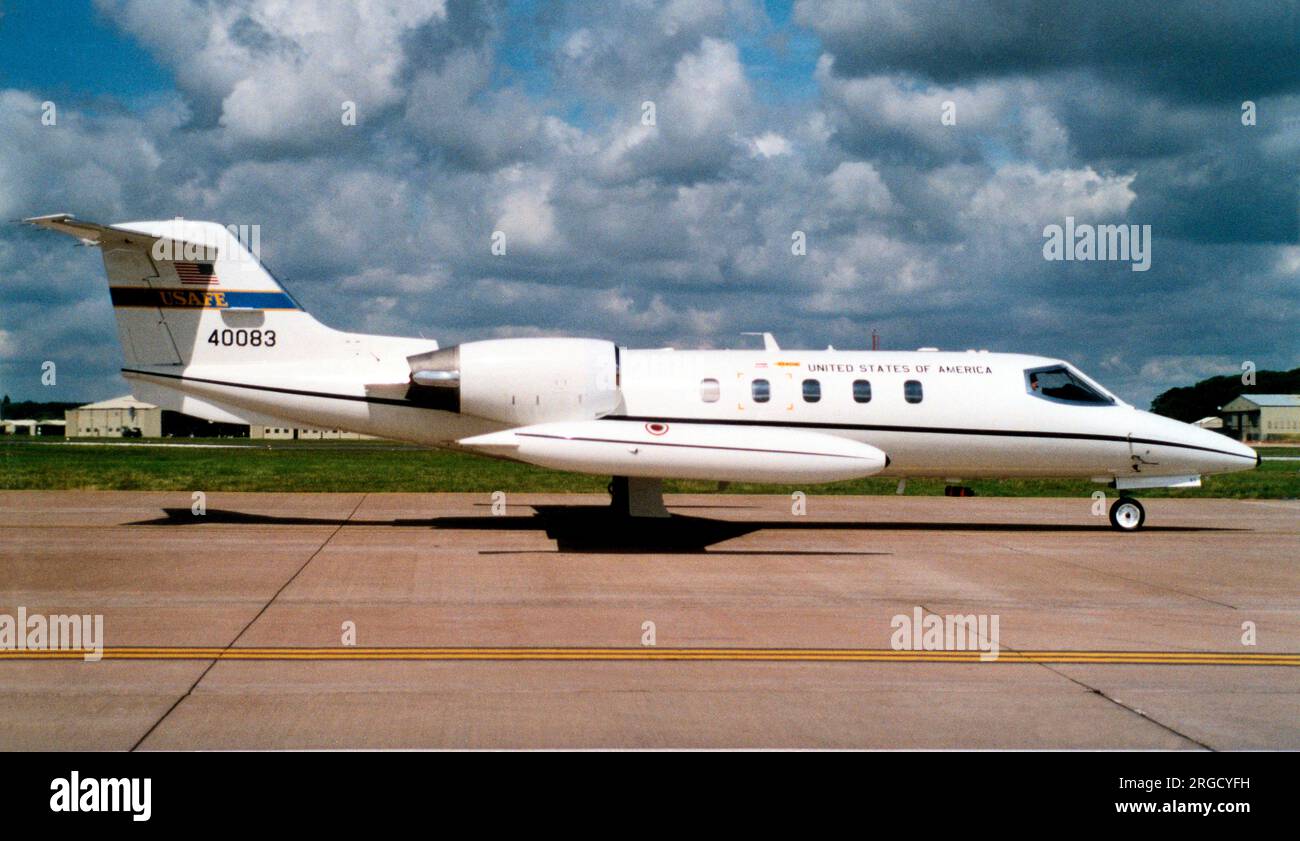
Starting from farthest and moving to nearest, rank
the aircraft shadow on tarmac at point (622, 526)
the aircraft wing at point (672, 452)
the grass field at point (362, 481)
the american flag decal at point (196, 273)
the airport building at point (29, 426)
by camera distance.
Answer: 1. the airport building at point (29, 426)
2. the grass field at point (362, 481)
3. the american flag decal at point (196, 273)
4. the aircraft shadow on tarmac at point (622, 526)
5. the aircraft wing at point (672, 452)

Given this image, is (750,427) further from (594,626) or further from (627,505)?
(594,626)

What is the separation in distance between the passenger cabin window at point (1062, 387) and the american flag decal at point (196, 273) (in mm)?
13781

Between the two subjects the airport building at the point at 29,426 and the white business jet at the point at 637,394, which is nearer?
the white business jet at the point at 637,394

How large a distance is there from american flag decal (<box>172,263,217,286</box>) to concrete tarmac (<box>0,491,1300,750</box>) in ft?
13.3

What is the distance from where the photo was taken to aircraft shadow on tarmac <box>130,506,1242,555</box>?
17844 mm

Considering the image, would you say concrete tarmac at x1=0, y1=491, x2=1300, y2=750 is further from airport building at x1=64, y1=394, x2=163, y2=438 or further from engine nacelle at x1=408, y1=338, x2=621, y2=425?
airport building at x1=64, y1=394, x2=163, y2=438

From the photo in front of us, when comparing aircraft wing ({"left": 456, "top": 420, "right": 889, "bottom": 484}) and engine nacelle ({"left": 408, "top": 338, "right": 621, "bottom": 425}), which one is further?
engine nacelle ({"left": 408, "top": 338, "right": 621, "bottom": 425})

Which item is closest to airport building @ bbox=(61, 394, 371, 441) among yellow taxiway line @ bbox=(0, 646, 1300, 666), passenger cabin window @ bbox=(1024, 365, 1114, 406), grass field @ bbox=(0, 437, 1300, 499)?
grass field @ bbox=(0, 437, 1300, 499)

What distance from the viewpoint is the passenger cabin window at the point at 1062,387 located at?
1898 cm

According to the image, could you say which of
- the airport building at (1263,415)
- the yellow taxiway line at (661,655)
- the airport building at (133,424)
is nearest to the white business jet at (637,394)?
the yellow taxiway line at (661,655)

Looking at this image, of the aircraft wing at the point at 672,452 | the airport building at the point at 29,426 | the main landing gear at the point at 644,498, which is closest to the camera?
the aircraft wing at the point at 672,452

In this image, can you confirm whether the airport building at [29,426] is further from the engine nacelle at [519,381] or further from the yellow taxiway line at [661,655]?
the yellow taxiway line at [661,655]

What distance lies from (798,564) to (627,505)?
4845 mm

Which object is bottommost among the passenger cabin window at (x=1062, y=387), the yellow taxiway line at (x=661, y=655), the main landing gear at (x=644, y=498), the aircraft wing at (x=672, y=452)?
the yellow taxiway line at (x=661, y=655)
